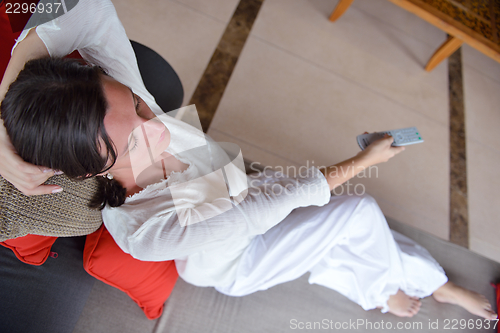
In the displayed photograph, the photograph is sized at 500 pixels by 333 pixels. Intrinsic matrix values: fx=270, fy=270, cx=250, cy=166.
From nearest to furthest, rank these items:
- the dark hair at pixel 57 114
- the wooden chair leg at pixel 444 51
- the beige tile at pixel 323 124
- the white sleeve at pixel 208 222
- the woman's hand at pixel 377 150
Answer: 1. the dark hair at pixel 57 114
2. the white sleeve at pixel 208 222
3. the woman's hand at pixel 377 150
4. the beige tile at pixel 323 124
5. the wooden chair leg at pixel 444 51

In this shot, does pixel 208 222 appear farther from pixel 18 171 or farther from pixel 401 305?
pixel 401 305

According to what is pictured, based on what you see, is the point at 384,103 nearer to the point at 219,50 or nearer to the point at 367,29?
the point at 367,29

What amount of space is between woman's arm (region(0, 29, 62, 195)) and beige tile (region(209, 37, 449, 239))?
1.00 m

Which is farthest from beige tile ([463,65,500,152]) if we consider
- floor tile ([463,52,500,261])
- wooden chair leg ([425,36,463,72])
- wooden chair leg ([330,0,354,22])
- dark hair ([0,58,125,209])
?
dark hair ([0,58,125,209])

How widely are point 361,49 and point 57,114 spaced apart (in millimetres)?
2110

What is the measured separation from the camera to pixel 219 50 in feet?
6.14

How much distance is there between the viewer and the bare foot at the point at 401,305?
1.27 metres

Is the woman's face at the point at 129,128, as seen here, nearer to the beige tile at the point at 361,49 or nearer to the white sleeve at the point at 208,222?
the white sleeve at the point at 208,222

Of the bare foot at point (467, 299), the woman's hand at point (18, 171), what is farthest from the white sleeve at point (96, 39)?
the bare foot at point (467, 299)

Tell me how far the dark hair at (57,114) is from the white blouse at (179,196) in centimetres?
25

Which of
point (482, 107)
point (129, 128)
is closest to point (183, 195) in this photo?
point (129, 128)

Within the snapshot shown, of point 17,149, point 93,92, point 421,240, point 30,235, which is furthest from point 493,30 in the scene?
point 30,235

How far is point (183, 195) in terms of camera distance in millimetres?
896

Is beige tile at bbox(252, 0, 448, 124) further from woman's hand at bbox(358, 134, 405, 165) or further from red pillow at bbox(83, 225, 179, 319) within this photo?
red pillow at bbox(83, 225, 179, 319)
